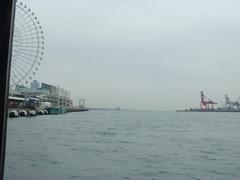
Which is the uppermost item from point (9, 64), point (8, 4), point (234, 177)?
point (8, 4)

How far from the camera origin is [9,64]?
81cm

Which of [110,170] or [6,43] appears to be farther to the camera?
[110,170]

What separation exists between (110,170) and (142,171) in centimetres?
56

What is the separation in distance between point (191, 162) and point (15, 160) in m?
3.51

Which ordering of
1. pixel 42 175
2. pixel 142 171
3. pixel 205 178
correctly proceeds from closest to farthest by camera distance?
pixel 42 175 → pixel 205 178 → pixel 142 171

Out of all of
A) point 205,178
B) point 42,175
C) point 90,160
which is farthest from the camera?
point 90,160

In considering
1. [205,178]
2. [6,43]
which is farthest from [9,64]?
[205,178]

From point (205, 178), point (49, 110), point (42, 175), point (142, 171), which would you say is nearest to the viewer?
point (42, 175)

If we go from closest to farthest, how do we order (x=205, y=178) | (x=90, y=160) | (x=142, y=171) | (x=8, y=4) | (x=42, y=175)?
1. (x=8, y=4)
2. (x=42, y=175)
3. (x=205, y=178)
4. (x=142, y=171)
5. (x=90, y=160)

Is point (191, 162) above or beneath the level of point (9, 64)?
beneath

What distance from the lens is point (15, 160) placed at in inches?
261

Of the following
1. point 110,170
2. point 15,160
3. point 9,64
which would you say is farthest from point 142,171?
point 9,64

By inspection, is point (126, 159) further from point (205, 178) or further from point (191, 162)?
point (205, 178)

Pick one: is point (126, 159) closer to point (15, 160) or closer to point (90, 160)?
point (90, 160)
